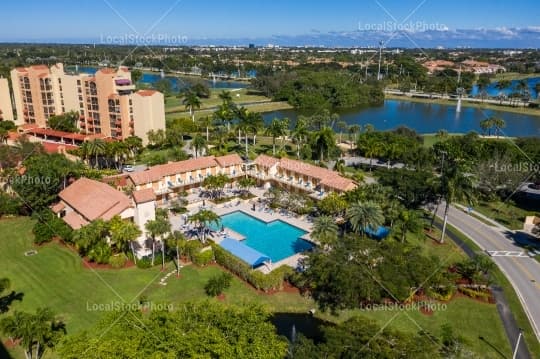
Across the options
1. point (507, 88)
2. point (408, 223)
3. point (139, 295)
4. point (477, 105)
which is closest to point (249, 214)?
point (408, 223)

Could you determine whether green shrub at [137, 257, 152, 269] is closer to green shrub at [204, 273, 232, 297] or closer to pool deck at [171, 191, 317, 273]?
green shrub at [204, 273, 232, 297]

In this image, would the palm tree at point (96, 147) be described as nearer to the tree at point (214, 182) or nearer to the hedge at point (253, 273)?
the tree at point (214, 182)

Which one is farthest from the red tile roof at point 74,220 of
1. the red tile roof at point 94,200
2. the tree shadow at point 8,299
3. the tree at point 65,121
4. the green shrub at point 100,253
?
the tree at point 65,121

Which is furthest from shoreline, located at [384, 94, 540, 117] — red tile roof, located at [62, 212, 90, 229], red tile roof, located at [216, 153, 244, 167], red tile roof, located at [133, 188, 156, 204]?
red tile roof, located at [62, 212, 90, 229]

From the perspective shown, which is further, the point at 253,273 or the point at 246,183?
the point at 246,183

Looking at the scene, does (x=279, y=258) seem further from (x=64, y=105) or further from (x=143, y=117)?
(x=64, y=105)

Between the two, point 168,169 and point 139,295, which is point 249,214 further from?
point 139,295
